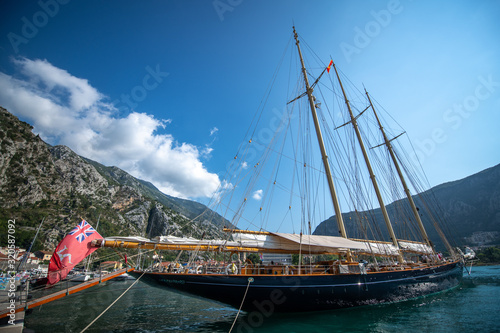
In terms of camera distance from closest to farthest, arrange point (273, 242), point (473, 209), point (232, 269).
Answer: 1. point (232, 269)
2. point (273, 242)
3. point (473, 209)

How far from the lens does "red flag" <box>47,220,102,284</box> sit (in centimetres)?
854

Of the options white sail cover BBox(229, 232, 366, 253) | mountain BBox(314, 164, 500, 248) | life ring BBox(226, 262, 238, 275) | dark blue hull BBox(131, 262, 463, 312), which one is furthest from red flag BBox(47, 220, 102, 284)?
mountain BBox(314, 164, 500, 248)

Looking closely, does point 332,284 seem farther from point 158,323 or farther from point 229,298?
point 158,323

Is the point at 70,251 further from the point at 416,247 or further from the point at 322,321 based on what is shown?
the point at 416,247

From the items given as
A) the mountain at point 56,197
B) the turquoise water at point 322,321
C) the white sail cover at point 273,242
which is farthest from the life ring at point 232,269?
the mountain at point 56,197

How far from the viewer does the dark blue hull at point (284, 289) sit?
32.8ft

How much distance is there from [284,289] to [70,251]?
32.1ft

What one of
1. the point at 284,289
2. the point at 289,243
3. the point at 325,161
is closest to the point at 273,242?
the point at 289,243

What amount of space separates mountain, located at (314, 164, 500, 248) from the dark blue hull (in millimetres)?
104772

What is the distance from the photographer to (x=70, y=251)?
357 inches

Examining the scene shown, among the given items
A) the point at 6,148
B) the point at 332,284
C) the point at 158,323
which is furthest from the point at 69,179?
the point at 332,284

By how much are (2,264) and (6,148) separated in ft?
168

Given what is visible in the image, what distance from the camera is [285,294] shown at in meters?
10.2

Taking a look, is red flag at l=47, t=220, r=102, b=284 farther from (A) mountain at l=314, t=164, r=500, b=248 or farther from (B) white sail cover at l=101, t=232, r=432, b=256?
(A) mountain at l=314, t=164, r=500, b=248
